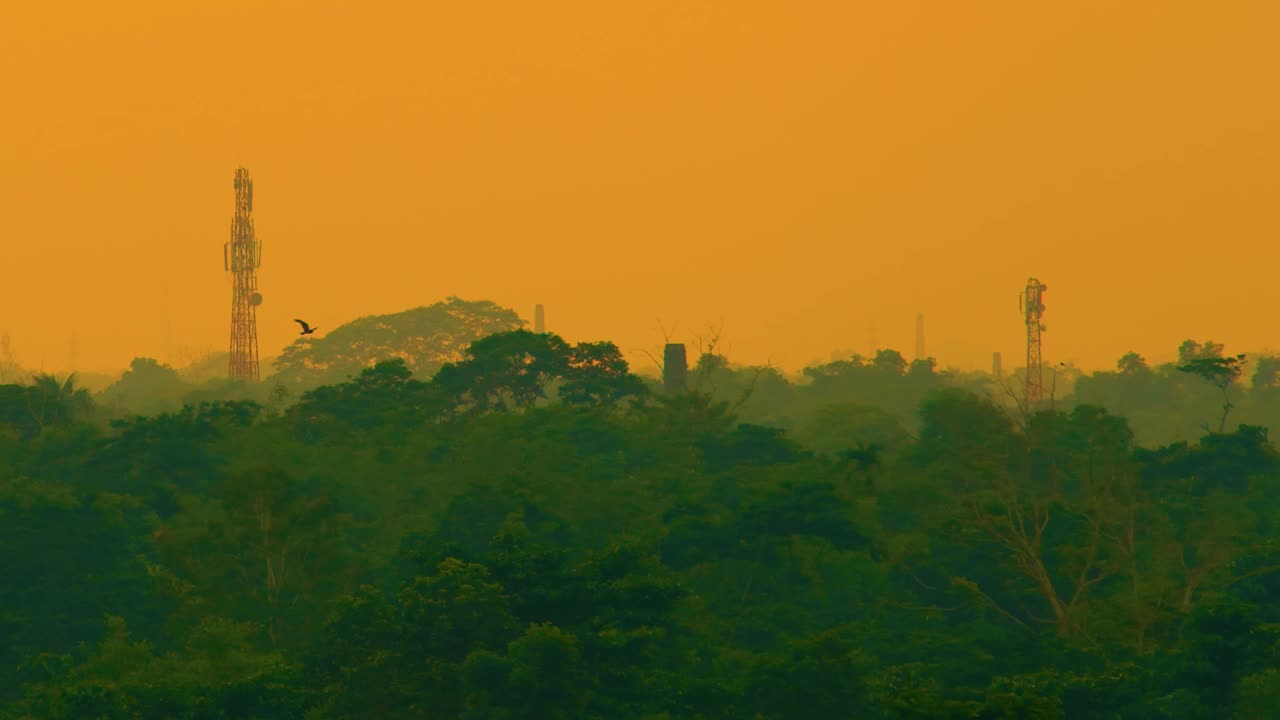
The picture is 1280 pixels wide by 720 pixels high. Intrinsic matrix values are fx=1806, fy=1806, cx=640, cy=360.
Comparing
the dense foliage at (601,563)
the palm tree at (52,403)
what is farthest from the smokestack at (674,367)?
the palm tree at (52,403)

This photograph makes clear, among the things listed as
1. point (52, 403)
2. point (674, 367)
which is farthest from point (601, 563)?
point (674, 367)

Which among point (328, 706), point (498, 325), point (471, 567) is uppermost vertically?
point (498, 325)

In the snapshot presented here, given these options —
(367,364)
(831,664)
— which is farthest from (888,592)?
(367,364)

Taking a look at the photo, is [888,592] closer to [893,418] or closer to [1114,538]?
[1114,538]

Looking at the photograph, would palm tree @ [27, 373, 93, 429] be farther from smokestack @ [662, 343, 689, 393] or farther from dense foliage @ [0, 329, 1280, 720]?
smokestack @ [662, 343, 689, 393]

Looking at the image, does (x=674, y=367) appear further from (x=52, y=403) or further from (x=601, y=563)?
(x=601, y=563)

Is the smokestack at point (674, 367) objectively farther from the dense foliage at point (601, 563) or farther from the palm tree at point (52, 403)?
the palm tree at point (52, 403)
